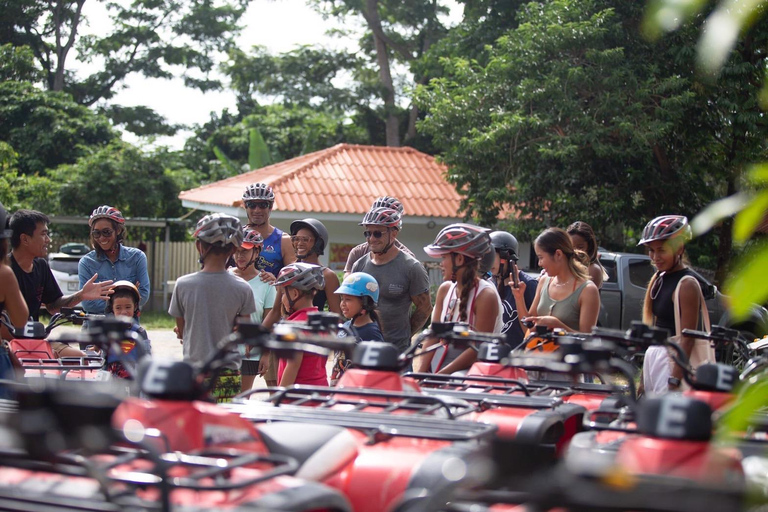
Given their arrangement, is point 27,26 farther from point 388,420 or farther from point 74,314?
point 388,420

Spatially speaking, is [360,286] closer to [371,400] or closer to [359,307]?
[359,307]

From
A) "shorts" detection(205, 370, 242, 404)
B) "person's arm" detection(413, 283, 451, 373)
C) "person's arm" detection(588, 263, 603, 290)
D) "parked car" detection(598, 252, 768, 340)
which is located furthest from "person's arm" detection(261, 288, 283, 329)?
"parked car" detection(598, 252, 768, 340)

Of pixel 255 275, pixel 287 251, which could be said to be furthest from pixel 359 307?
pixel 287 251

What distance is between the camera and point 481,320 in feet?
18.4

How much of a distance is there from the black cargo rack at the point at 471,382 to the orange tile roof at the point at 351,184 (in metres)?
14.8

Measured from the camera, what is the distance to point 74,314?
6.57 metres

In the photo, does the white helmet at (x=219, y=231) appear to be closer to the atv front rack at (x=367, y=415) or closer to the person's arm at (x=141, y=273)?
the atv front rack at (x=367, y=415)

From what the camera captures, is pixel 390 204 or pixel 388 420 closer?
pixel 388 420

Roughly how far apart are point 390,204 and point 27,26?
3187cm

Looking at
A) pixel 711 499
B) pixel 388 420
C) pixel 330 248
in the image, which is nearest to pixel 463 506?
pixel 711 499

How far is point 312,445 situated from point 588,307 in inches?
133

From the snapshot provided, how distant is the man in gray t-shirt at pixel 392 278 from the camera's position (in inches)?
263

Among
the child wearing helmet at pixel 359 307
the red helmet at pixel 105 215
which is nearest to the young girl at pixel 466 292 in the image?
the child wearing helmet at pixel 359 307

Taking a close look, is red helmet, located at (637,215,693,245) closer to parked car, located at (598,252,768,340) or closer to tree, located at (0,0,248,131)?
parked car, located at (598,252,768,340)
